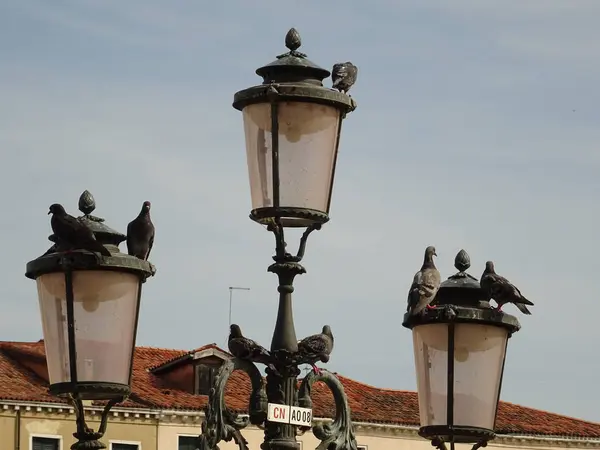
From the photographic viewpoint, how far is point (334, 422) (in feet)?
27.9

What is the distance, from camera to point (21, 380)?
4356 centimetres

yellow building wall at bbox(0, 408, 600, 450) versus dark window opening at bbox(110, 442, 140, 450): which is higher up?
yellow building wall at bbox(0, 408, 600, 450)

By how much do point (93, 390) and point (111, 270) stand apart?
0.51 metres

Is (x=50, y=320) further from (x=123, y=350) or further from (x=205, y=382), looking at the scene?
(x=205, y=382)

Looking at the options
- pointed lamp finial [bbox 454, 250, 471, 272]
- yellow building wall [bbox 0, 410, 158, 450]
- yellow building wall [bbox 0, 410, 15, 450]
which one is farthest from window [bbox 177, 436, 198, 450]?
pointed lamp finial [bbox 454, 250, 471, 272]

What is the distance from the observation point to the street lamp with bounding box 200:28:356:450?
8.11 meters

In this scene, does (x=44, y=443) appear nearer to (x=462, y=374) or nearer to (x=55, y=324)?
(x=462, y=374)

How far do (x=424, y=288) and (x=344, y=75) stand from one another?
115cm

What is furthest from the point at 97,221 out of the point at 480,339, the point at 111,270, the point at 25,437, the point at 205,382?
the point at 205,382

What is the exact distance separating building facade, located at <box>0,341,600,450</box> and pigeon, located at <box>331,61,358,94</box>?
30.6m

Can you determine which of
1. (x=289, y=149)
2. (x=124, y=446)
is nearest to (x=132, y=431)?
(x=124, y=446)

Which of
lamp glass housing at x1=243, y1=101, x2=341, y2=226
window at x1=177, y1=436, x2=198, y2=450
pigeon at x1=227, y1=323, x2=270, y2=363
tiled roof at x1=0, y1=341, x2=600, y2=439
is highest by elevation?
tiled roof at x1=0, y1=341, x2=600, y2=439

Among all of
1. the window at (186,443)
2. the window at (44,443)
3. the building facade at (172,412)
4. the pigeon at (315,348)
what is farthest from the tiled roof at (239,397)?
the pigeon at (315,348)

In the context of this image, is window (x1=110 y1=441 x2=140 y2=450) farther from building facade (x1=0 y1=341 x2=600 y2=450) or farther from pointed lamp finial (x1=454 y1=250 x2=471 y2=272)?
pointed lamp finial (x1=454 y1=250 x2=471 y2=272)
